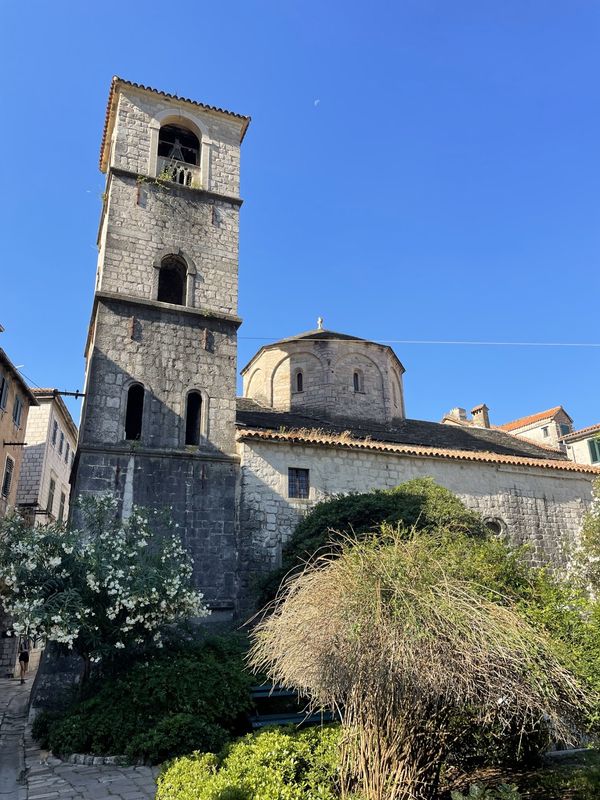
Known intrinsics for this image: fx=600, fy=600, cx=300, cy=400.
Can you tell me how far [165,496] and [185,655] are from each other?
4404mm

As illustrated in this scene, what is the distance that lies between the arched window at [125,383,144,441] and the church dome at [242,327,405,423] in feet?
28.9

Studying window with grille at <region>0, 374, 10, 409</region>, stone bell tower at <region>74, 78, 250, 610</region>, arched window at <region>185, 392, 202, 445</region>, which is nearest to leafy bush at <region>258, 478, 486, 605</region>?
stone bell tower at <region>74, 78, 250, 610</region>

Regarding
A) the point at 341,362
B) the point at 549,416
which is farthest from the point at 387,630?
the point at 549,416

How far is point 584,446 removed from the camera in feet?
105

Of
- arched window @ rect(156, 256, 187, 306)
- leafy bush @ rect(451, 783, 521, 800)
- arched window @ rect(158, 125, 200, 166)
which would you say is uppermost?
arched window @ rect(158, 125, 200, 166)

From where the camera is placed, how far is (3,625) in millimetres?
23078

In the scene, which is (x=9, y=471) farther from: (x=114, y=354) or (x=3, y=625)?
(x=114, y=354)

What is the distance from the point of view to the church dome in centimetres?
2375

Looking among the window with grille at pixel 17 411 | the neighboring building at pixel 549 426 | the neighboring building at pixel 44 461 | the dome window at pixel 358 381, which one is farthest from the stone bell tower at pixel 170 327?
the neighboring building at pixel 549 426

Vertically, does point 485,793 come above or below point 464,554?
below

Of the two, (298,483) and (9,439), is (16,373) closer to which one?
(9,439)

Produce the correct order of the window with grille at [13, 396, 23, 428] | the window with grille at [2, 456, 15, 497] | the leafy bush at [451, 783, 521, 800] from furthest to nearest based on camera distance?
1. the window with grille at [13, 396, 23, 428]
2. the window with grille at [2, 456, 15, 497]
3. the leafy bush at [451, 783, 521, 800]

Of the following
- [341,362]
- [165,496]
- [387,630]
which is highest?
[341,362]

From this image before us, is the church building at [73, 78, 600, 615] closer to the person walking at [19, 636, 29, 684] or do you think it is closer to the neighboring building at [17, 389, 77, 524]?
the person walking at [19, 636, 29, 684]
